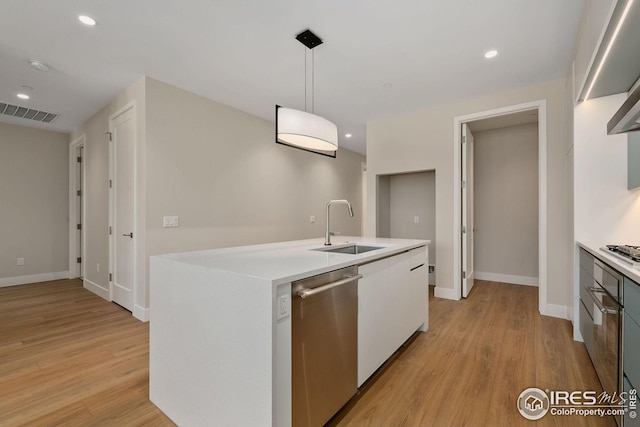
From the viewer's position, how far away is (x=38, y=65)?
290cm

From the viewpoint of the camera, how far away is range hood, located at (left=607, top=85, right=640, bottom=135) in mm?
1390

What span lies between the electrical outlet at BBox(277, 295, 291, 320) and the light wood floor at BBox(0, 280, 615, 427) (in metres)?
0.85

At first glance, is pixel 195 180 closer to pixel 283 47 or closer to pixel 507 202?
pixel 283 47

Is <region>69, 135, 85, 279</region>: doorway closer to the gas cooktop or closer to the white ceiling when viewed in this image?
the white ceiling

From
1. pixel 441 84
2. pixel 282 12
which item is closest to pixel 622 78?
pixel 441 84

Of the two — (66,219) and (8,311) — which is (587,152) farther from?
(66,219)

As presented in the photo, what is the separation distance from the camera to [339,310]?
1554 millimetres

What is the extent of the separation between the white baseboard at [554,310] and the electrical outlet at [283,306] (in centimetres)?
340

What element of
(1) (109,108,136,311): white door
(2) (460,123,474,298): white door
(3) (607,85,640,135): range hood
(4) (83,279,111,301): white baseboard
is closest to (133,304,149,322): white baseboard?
(1) (109,108,136,311): white door

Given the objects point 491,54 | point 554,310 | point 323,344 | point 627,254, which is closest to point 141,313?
point 323,344

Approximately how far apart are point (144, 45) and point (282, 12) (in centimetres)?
133

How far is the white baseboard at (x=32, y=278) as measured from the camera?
4629 millimetres

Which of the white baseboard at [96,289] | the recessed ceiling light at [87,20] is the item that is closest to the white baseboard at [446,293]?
the white baseboard at [96,289]

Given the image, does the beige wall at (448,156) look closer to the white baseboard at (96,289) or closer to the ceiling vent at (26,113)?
the white baseboard at (96,289)
